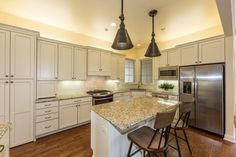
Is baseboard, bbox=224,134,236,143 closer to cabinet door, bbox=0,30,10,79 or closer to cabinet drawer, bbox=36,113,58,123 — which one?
cabinet drawer, bbox=36,113,58,123

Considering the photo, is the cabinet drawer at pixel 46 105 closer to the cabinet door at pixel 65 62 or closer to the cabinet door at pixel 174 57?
the cabinet door at pixel 65 62

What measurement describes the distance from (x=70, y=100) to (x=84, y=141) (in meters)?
1.19

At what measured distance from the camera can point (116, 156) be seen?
65.0 inches

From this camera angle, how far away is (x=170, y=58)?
4.33 metres

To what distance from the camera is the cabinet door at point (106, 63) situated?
4.50 metres

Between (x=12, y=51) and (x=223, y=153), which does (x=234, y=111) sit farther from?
(x=12, y=51)

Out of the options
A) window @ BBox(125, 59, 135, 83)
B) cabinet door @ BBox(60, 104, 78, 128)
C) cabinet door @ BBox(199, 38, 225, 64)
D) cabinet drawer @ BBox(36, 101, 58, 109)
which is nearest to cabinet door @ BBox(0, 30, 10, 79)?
cabinet drawer @ BBox(36, 101, 58, 109)

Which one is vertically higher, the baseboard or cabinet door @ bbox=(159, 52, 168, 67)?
cabinet door @ bbox=(159, 52, 168, 67)

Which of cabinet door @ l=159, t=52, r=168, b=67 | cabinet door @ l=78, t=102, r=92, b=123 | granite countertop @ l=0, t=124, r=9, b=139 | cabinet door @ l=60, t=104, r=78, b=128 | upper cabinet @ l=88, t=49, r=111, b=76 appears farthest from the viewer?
cabinet door @ l=159, t=52, r=168, b=67

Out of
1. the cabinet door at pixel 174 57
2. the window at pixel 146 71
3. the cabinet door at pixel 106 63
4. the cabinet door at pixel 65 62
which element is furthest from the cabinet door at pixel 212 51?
the cabinet door at pixel 65 62

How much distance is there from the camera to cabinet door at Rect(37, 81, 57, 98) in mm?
3082

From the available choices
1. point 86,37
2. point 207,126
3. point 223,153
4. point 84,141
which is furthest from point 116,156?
point 86,37

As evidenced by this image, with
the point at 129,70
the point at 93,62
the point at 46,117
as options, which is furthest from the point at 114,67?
the point at 46,117

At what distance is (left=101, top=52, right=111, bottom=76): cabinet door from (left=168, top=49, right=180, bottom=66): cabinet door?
2.23 metres
